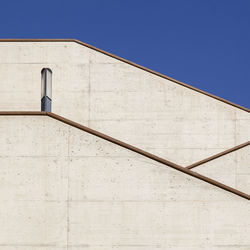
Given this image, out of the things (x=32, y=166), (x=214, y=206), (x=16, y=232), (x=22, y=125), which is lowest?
(x=16, y=232)

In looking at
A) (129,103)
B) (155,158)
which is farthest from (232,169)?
(155,158)

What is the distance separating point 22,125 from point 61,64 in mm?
9706

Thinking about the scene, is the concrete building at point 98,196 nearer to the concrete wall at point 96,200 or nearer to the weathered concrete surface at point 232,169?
the concrete wall at point 96,200

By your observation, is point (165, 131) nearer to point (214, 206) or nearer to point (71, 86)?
point (71, 86)

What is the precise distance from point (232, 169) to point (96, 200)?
27.6 ft

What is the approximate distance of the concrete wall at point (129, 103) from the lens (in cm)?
1844

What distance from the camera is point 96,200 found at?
913 cm

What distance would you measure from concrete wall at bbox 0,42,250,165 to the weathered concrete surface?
221 cm

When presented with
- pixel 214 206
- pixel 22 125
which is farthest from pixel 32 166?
pixel 214 206

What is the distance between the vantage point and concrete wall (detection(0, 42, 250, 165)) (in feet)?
60.5

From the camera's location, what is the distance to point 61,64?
18594 millimetres

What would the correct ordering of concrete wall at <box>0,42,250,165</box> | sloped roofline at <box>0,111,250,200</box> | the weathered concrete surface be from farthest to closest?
concrete wall at <box>0,42,250,165</box>, the weathered concrete surface, sloped roofline at <box>0,111,250,200</box>

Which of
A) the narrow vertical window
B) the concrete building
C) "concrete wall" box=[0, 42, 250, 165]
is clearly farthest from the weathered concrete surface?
the concrete building

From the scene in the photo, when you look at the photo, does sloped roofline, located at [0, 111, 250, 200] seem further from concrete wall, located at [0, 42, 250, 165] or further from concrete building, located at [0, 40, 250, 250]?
concrete wall, located at [0, 42, 250, 165]
